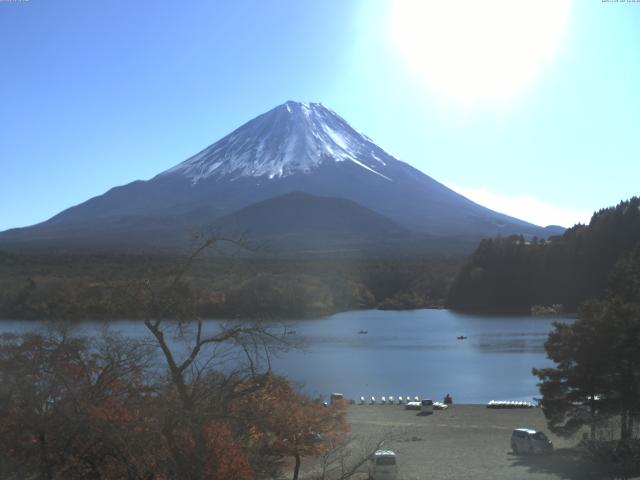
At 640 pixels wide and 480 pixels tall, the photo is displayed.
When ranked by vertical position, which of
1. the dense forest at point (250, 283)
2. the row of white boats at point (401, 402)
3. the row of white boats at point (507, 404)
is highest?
the dense forest at point (250, 283)

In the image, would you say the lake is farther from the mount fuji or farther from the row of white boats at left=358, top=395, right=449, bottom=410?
the mount fuji

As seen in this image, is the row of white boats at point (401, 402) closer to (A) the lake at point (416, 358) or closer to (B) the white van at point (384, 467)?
(A) the lake at point (416, 358)

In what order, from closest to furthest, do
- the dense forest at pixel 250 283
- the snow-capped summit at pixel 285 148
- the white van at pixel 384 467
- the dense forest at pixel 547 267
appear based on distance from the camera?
1. the white van at pixel 384 467
2. the dense forest at pixel 250 283
3. the dense forest at pixel 547 267
4. the snow-capped summit at pixel 285 148

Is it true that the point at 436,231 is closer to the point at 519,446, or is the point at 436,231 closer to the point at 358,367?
the point at 358,367

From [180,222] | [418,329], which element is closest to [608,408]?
[418,329]

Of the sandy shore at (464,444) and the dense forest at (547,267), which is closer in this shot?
the sandy shore at (464,444)

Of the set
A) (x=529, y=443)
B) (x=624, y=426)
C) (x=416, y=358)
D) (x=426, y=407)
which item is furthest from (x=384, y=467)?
(x=416, y=358)

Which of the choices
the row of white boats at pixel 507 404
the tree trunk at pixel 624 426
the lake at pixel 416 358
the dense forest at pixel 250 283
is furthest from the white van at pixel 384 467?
the row of white boats at pixel 507 404
